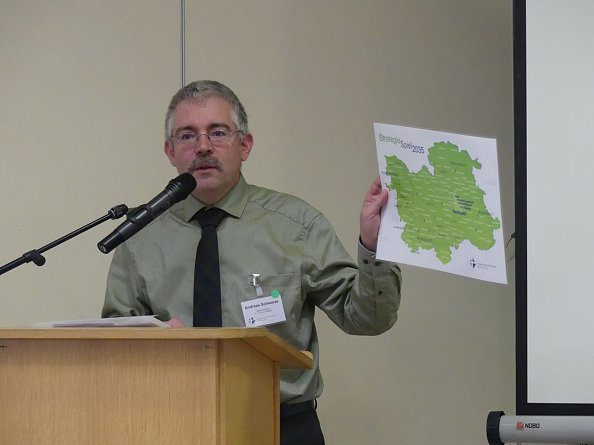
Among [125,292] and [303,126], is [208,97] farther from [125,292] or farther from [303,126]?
[303,126]

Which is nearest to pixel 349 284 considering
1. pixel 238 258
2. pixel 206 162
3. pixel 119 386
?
pixel 238 258

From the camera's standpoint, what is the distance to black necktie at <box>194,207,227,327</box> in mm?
2738

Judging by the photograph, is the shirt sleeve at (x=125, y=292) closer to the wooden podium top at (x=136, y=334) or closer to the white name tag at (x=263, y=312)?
the white name tag at (x=263, y=312)

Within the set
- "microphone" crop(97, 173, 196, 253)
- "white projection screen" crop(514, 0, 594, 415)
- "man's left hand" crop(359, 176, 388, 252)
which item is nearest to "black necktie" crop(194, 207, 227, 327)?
"microphone" crop(97, 173, 196, 253)

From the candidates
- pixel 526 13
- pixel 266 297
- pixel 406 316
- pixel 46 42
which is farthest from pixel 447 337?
pixel 46 42

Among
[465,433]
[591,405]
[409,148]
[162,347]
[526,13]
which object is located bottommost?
[465,433]

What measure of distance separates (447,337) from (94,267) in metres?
1.35

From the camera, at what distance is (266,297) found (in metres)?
2.78

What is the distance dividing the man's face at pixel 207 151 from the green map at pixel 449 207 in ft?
2.62

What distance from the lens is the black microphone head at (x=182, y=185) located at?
236 cm

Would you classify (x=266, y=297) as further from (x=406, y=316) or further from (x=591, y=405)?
(x=406, y=316)

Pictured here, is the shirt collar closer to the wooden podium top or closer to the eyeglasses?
the eyeglasses

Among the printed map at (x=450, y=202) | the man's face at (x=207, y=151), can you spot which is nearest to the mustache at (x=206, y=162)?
the man's face at (x=207, y=151)

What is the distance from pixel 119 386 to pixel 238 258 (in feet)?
3.52
